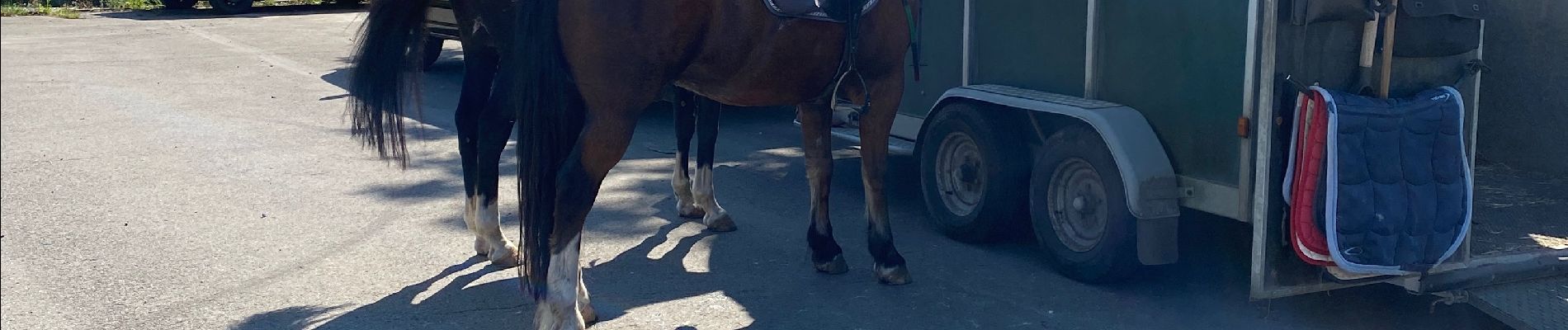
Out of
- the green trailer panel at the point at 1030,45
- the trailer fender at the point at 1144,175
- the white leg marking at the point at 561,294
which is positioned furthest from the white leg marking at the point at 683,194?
the white leg marking at the point at 561,294

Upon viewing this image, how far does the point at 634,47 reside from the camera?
4.39m

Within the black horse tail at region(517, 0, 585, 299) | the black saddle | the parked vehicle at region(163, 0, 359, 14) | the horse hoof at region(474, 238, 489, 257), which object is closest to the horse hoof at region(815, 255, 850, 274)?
the black saddle

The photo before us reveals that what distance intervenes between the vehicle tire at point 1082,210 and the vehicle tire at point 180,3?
76.1ft

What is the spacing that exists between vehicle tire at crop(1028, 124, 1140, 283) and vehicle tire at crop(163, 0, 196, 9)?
2320cm

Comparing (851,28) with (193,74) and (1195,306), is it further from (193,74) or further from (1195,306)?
(193,74)

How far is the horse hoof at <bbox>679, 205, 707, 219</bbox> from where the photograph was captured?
6.87 metres

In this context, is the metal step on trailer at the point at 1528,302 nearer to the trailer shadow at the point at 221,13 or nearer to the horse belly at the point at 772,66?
the horse belly at the point at 772,66

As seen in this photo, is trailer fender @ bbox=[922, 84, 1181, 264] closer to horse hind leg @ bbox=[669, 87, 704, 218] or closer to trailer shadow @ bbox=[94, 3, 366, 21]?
horse hind leg @ bbox=[669, 87, 704, 218]

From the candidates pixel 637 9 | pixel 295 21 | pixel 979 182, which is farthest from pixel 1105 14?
pixel 295 21

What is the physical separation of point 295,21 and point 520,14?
63.8 ft

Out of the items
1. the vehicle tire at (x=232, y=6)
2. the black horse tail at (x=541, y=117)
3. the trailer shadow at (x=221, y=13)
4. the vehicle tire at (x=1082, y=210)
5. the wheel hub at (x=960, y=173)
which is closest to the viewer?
the black horse tail at (x=541, y=117)

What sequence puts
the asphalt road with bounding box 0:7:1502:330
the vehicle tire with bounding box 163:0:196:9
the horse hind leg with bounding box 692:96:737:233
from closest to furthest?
1. the asphalt road with bounding box 0:7:1502:330
2. the horse hind leg with bounding box 692:96:737:233
3. the vehicle tire with bounding box 163:0:196:9

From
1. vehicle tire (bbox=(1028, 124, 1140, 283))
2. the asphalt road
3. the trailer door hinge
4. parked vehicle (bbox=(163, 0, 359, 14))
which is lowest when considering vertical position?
the asphalt road

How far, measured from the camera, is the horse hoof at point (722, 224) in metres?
6.57
